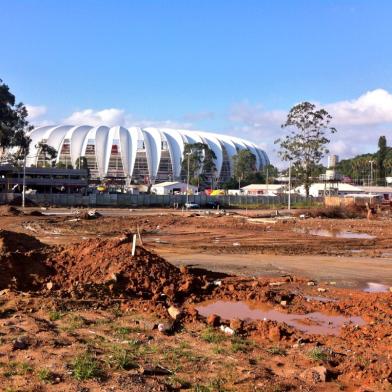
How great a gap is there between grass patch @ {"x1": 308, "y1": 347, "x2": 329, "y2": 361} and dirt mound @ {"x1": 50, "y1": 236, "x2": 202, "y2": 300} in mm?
4860

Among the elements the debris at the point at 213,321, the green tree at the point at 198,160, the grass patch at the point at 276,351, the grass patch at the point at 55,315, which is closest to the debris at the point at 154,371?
the grass patch at the point at 276,351

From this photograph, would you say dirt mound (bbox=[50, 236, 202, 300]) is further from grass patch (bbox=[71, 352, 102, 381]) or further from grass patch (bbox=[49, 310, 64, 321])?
grass patch (bbox=[71, 352, 102, 381])

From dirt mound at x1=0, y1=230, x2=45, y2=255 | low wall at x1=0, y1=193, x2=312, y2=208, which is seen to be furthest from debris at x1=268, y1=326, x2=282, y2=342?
low wall at x1=0, y1=193, x2=312, y2=208

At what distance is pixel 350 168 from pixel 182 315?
173 metres

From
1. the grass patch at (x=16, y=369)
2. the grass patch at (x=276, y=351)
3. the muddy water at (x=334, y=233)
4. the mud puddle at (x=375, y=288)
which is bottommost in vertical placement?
the muddy water at (x=334, y=233)

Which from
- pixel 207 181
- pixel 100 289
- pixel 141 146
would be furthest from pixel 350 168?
pixel 100 289

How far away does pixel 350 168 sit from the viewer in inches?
6909

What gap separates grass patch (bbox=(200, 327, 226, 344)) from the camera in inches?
354

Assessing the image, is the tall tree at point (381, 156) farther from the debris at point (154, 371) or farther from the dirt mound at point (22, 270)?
the debris at point (154, 371)

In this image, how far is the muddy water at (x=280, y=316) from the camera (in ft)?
35.1

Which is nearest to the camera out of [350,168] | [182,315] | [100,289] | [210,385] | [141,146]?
[210,385]

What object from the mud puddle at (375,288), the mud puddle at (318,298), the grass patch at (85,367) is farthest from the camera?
the mud puddle at (375,288)

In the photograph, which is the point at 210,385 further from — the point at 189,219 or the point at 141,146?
the point at 141,146

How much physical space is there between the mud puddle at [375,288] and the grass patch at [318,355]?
281 inches
